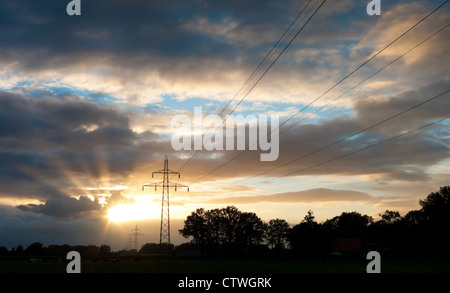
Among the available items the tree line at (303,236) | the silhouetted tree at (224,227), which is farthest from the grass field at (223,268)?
the silhouetted tree at (224,227)

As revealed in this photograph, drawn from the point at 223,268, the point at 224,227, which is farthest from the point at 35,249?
the point at 223,268

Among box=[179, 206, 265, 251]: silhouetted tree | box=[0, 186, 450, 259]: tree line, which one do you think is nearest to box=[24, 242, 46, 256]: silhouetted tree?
box=[0, 186, 450, 259]: tree line

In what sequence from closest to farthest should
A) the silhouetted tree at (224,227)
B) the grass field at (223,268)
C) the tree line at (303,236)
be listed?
1. the grass field at (223,268)
2. the tree line at (303,236)
3. the silhouetted tree at (224,227)

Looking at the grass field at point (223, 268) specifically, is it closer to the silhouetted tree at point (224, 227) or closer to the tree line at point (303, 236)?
the tree line at point (303, 236)

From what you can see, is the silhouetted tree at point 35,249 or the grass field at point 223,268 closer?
the grass field at point 223,268

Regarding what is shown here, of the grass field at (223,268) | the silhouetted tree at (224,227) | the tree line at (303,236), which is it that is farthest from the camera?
the silhouetted tree at (224,227)

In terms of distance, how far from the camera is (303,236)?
12488cm

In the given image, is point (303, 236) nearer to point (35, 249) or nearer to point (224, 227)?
point (224, 227)

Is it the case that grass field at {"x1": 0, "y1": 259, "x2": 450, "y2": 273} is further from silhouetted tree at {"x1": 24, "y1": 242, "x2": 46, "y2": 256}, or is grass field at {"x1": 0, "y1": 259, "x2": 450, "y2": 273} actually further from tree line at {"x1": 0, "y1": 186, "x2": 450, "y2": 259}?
silhouetted tree at {"x1": 24, "y1": 242, "x2": 46, "y2": 256}

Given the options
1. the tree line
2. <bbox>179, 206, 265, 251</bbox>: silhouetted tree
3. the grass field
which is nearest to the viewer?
the grass field

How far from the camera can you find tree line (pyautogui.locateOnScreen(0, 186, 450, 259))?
126000mm

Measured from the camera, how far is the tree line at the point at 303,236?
12600 centimetres

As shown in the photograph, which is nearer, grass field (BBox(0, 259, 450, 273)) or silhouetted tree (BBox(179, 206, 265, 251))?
grass field (BBox(0, 259, 450, 273))
